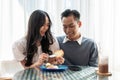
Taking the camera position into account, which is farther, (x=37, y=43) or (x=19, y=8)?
(x=19, y=8)

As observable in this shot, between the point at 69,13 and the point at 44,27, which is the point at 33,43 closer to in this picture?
the point at 44,27

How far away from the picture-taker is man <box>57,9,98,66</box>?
8.04ft

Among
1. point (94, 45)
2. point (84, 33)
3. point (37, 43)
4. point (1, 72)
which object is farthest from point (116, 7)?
point (1, 72)

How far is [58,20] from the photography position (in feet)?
9.99

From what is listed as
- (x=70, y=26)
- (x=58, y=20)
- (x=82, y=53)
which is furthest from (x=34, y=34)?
(x=58, y=20)

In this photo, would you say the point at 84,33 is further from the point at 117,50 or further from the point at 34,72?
the point at 34,72

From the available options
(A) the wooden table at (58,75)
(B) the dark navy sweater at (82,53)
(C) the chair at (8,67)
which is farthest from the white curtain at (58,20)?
(A) the wooden table at (58,75)

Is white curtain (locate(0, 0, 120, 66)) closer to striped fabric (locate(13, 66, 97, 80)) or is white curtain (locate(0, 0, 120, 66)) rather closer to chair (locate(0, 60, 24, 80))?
chair (locate(0, 60, 24, 80))

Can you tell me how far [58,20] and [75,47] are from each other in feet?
2.21

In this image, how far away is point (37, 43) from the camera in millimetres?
2439

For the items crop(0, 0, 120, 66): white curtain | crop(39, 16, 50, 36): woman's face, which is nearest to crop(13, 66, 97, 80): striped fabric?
crop(39, 16, 50, 36): woman's face

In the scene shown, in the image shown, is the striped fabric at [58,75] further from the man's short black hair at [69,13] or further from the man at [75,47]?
the man's short black hair at [69,13]

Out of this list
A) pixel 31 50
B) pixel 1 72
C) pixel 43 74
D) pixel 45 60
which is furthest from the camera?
pixel 1 72

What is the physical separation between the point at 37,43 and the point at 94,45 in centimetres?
59
